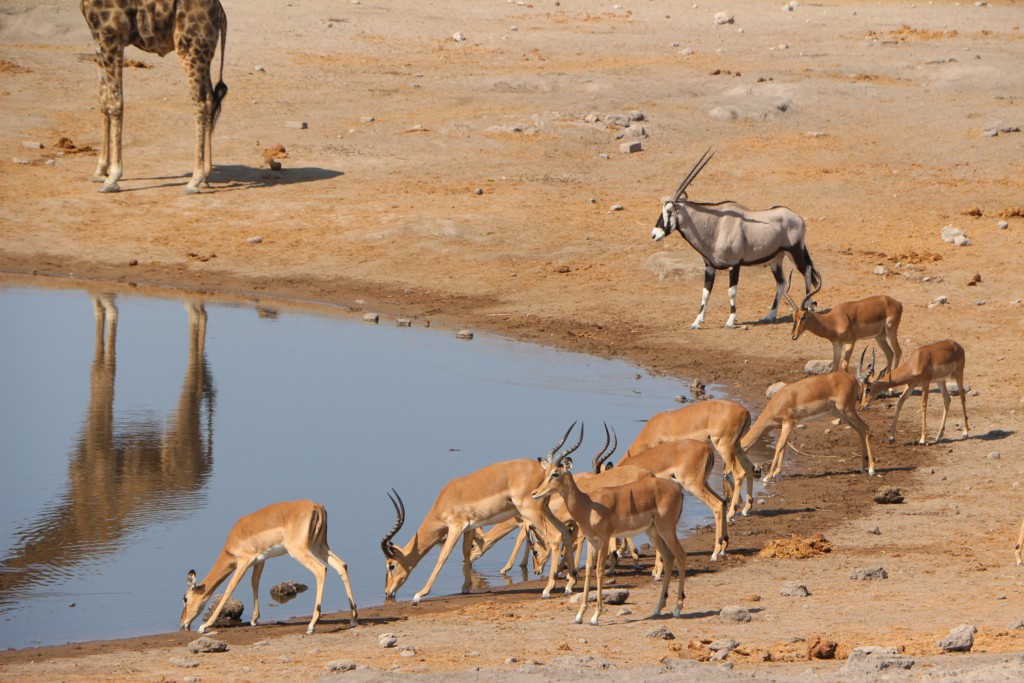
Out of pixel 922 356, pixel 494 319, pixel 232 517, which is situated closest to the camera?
pixel 232 517

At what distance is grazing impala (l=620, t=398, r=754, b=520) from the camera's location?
46.0 feet

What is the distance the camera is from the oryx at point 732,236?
21.7 metres

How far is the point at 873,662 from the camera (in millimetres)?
8648

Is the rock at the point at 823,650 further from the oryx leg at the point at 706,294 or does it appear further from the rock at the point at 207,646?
the oryx leg at the point at 706,294

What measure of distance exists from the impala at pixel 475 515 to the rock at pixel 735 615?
5.09 feet

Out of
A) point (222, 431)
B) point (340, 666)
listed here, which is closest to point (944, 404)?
point (222, 431)

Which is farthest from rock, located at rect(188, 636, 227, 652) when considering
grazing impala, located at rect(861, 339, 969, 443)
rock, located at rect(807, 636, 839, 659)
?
grazing impala, located at rect(861, 339, 969, 443)

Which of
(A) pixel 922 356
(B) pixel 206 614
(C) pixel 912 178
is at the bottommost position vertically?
(B) pixel 206 614

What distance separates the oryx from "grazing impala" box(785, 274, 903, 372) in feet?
10.0

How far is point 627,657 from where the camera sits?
984 cm

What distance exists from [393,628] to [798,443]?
720cm

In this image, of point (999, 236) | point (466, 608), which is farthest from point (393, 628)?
point (999, 236)

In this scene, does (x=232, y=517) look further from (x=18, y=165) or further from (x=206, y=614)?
(x=18, y=165)

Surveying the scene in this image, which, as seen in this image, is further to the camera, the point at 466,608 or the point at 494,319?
the point at 494,319
